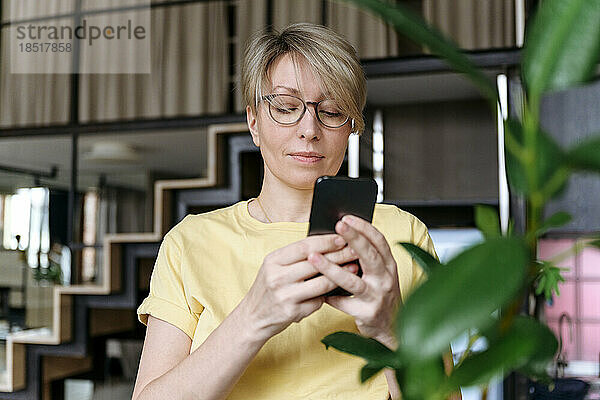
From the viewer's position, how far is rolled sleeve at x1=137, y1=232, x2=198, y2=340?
1.00m

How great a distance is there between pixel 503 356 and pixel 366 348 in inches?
7.5

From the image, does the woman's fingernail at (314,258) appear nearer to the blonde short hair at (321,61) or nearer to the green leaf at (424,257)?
the green leaf at (424,257)

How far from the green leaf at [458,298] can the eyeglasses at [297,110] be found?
2.60ft

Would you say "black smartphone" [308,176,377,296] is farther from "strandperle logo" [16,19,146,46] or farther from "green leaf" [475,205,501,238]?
"strandperle logo" [16,19,146,46]

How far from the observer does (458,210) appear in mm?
3658

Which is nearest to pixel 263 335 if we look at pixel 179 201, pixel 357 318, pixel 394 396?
pixel 357 318

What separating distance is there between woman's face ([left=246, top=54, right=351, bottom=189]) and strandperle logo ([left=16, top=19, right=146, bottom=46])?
2.57 metres

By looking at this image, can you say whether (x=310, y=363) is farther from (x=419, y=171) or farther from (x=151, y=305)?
(x=419, y=171)

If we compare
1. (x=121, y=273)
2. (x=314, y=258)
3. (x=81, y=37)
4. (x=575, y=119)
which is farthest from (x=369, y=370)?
(x=81, y=37)

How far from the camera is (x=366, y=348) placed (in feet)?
1.41

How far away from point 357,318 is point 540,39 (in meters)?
0.49

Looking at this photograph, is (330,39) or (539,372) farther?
(330,39)

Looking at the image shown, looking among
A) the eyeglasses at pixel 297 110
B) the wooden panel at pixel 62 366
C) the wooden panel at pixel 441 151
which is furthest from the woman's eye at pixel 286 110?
the wooden panel at pixel 441 151

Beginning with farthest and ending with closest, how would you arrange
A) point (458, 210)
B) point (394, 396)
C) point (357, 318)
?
point (458, 210) → point (394, 396) → point (357, 318)
